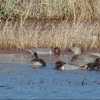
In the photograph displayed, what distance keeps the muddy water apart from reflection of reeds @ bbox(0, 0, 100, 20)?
20.7 ft

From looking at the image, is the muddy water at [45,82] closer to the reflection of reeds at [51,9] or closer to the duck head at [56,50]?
the duck head at [56,50]

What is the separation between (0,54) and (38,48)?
116 centimetres

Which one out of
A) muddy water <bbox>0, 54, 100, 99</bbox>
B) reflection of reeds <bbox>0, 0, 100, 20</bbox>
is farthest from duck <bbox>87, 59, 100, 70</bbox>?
reflection of reeds <bbox>0, 0, 100, 20</bbox>

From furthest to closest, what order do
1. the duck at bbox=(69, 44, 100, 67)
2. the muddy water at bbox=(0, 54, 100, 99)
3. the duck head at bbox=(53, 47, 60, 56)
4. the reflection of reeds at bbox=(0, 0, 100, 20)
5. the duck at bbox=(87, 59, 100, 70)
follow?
1. the reflection of reeds at bbox=(0, 0, 100, 20)
2. the duck head at bbox=(53, 47, 60, 56)
3. the duck at bbox=(69, 44, 100, 67)
4. the duck at bbox=(87, 59, 100, 70)
5. the muddy water at bbox=(0, 54, 100, 99)

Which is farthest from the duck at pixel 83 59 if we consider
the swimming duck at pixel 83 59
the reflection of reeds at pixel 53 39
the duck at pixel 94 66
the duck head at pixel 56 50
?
the reflection of reeds at pixel 53 39

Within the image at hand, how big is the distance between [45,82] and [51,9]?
8894 mm

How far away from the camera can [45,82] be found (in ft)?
33.5

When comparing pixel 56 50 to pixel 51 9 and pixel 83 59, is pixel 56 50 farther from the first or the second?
pixel 51 9

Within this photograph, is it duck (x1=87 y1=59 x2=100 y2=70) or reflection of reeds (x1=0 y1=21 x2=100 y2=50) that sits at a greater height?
reflection of reeds (x1=0 y1=21 x2=100 y2=50)

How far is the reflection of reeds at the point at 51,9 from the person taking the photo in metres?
18.6

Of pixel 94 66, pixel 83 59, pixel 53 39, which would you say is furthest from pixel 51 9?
pixel 94 66

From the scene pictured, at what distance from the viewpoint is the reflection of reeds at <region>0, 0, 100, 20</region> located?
18.6 meters

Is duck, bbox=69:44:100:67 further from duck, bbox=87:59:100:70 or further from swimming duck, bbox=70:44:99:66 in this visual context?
duck, bbox=87:59:100:70

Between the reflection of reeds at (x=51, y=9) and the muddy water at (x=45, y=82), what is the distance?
6.32 m
